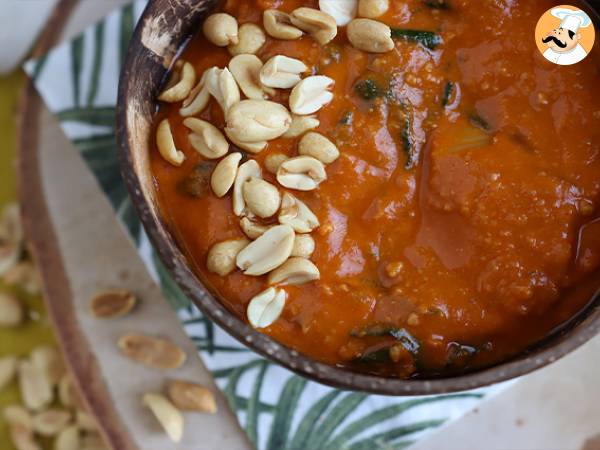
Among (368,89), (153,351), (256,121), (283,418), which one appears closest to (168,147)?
(256,121)

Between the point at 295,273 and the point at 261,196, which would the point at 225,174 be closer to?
the point at 261,196

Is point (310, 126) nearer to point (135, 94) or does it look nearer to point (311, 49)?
point (311, 49)

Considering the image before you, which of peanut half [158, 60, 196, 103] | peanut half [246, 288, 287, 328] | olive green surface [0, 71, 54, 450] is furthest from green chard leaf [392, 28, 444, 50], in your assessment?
Answer: olive green surface [0, 71, 54, 450]

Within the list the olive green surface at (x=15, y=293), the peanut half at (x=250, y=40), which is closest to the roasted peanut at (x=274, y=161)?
the peanut half at (x=250, y=40)

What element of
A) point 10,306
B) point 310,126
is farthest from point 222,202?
point 10,306

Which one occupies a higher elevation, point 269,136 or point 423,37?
point 423,37

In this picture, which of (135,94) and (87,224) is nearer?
(135,94)
